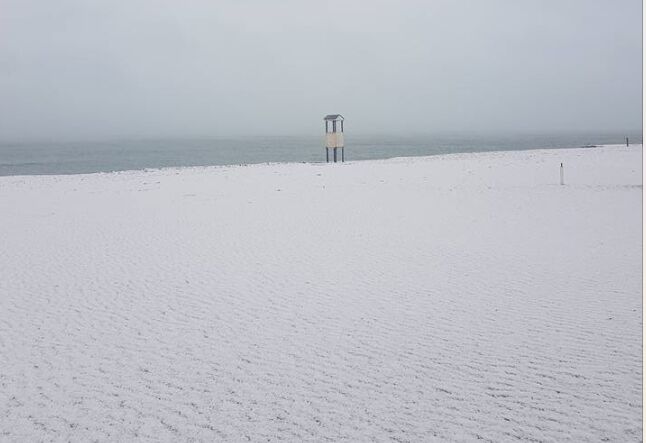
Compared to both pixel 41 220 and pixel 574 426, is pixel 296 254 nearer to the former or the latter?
pixel 574 426

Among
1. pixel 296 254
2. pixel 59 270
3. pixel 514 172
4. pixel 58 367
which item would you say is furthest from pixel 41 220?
pixel 514 172

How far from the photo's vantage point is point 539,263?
32.0ft

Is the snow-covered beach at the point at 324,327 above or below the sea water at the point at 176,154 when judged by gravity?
below

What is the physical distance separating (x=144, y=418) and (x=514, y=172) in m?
25.4

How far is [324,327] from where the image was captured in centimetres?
668

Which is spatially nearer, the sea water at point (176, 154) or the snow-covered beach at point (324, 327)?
the snow-covered beach at point (324, 327)

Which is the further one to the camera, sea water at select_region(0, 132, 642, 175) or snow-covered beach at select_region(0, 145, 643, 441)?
sea water at select_region(0, 132, 642, 175)

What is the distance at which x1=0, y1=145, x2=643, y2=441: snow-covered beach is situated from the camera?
454cm

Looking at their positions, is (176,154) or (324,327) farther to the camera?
(176,154)

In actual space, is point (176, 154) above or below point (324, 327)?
above

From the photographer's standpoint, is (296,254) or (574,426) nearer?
→ (574,426)

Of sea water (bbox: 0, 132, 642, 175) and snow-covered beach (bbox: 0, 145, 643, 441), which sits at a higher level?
sea water (bbox: 0, 132, 642, 175)

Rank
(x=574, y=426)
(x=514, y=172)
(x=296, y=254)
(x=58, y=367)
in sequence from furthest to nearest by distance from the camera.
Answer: (x=514, y=172)
(x=296, y=254)
(x=58, y=367)
(x=574, y=426)

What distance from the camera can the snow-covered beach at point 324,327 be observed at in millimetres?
4535
